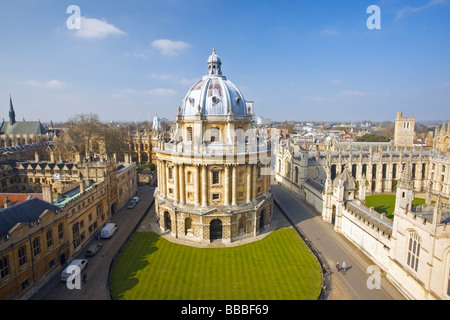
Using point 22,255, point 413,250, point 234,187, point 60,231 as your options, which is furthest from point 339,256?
point 22,255

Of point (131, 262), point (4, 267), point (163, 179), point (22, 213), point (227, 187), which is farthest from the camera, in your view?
point (163, 179)

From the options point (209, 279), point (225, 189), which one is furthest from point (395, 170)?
point (209, 279)

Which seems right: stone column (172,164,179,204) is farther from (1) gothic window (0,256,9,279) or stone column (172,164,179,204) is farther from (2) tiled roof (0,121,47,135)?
(2) tiled roof (0,121,47,135)

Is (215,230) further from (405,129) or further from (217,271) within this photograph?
(405,129)

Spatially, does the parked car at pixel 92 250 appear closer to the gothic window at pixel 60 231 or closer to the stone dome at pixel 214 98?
the gothic window at pixel 60 231

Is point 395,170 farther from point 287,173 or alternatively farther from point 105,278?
point 105,278

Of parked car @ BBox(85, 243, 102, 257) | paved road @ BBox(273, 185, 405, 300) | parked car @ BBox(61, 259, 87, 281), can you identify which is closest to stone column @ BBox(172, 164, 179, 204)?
parked car @ BBox(85, 243, 102, 257)
